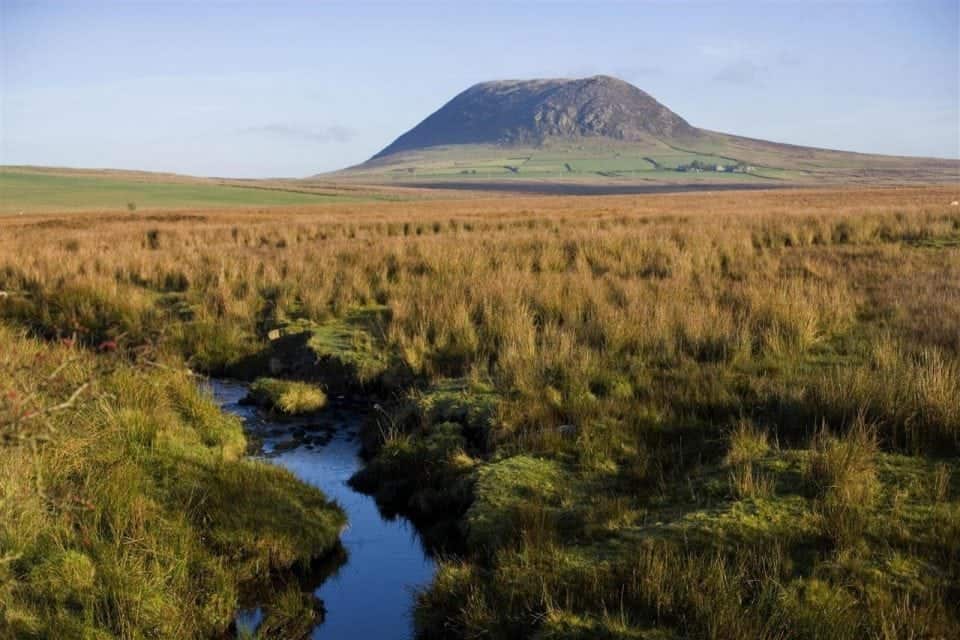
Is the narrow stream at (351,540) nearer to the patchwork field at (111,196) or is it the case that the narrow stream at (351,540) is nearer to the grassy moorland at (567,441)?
the grassy moorland at (567,441)

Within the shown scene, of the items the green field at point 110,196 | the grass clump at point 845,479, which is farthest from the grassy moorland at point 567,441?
the green field at point 110,196

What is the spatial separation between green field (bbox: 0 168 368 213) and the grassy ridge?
5249cm

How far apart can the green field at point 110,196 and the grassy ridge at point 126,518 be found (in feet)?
172

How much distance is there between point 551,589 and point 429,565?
1.42m

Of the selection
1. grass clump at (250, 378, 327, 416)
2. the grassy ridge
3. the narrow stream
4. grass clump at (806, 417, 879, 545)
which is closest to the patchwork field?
grass clump at (250, 378, 327, 416)

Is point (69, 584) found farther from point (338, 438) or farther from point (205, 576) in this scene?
point (338, 438)

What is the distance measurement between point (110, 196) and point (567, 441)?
73.2m

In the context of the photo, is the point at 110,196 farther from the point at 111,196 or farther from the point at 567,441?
the point at 567,441

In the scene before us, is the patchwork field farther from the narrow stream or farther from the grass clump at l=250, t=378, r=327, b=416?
the narrow stream

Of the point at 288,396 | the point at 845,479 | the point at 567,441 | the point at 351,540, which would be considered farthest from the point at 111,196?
the point at 845,479

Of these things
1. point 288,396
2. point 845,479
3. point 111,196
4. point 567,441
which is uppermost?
point 111,196

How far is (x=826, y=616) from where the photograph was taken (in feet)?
13.6

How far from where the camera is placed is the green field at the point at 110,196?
6006 cm

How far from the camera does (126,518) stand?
5.40 m
